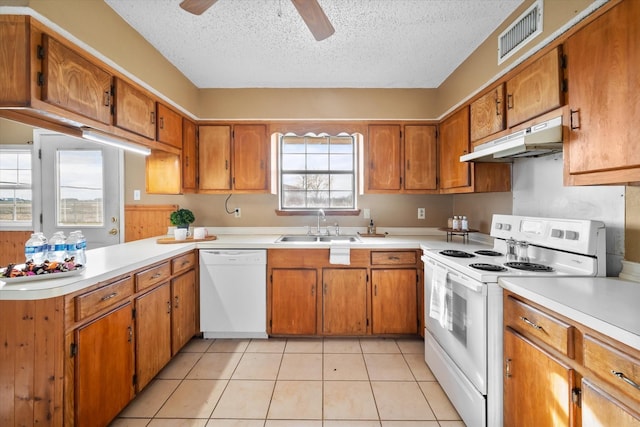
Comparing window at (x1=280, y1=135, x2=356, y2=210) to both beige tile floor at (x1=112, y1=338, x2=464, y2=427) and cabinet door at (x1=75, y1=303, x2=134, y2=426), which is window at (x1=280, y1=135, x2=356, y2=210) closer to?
beige tile floor at (x1=112, y1=338, x2=464, y2=427)

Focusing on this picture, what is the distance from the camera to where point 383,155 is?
115 inches

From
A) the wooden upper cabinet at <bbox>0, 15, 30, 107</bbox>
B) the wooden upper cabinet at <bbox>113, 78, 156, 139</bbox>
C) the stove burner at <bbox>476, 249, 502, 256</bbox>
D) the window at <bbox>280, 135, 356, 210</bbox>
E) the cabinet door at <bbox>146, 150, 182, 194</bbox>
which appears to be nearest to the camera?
the wooden upper cabinet at <bbox>0, 15, 30, 107</bbox>

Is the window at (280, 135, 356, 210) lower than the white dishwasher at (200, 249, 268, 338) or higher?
higher

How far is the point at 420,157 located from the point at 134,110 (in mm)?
2564

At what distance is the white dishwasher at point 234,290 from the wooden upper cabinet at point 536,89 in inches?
85.6

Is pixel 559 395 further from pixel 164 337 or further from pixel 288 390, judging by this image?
pixel 164 337

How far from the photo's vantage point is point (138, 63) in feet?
6.70

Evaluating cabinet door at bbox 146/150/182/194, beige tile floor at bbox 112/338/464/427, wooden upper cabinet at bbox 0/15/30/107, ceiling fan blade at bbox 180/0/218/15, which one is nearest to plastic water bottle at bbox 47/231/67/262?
wooden upper cabinet at bbox 0/15/30/107

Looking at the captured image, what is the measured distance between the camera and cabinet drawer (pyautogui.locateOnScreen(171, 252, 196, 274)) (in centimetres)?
222

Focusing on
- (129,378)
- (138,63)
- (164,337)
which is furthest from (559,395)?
(138,63)

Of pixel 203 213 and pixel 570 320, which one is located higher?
pixel 203 213

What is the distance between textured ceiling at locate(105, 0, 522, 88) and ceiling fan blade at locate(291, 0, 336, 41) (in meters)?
0.27

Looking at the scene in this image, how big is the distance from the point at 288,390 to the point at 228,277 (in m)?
1.09

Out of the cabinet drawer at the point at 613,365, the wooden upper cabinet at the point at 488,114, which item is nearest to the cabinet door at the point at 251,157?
the wooden upper cabinet at the point at 488,114
